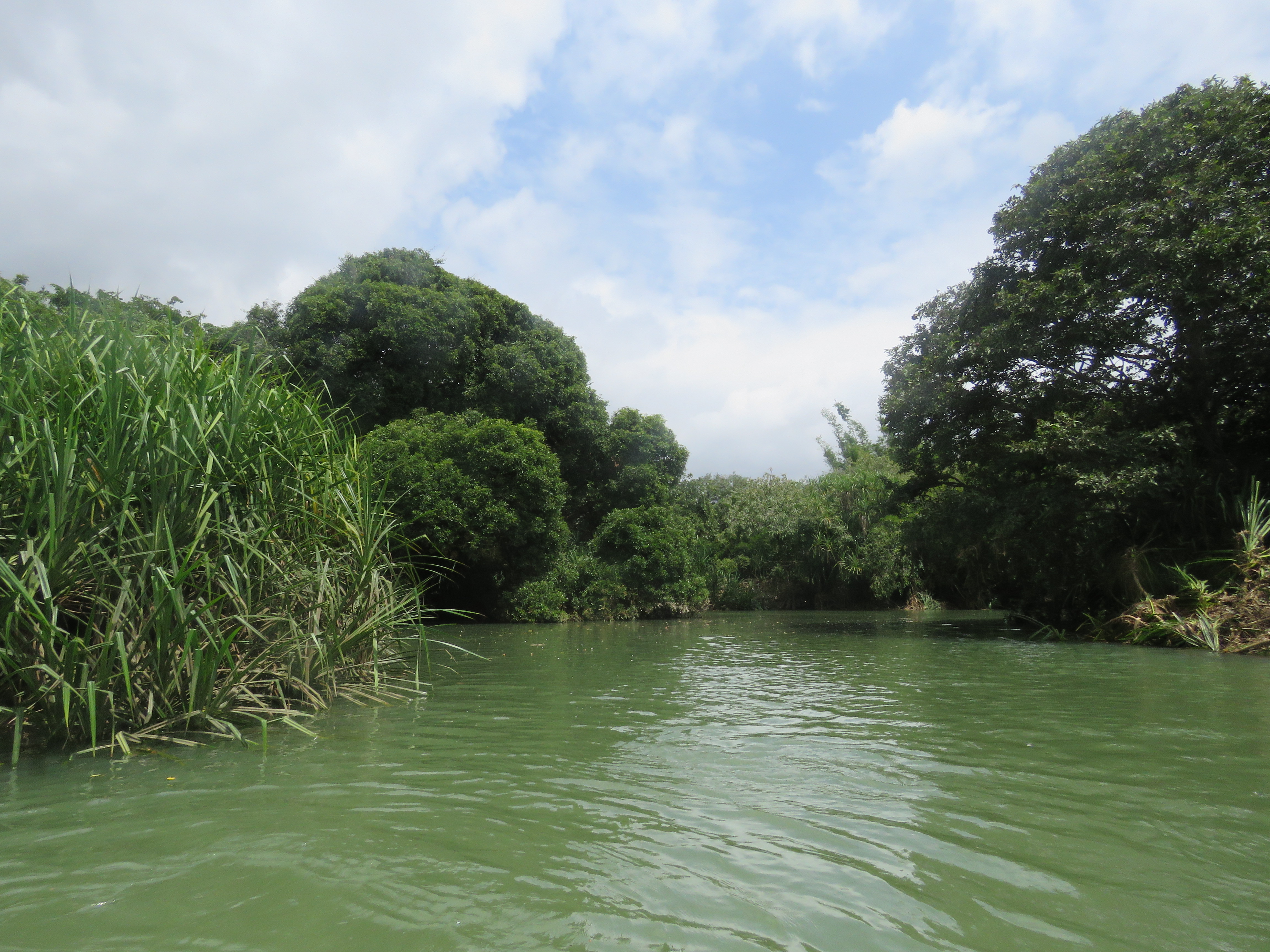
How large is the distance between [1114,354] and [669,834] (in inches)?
590

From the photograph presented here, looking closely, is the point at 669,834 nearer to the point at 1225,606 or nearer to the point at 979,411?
the point at 1225,606

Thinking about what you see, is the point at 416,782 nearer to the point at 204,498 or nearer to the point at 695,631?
the point at 204,498

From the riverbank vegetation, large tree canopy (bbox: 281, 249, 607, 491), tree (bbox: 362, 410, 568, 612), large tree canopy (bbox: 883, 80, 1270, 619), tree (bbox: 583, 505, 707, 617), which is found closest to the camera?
the riverbank vegetation

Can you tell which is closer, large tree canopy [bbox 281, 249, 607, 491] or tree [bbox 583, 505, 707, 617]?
tree [bbox 583, 505, 707, 617]

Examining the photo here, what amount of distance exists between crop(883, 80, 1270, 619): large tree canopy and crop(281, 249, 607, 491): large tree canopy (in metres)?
12.9

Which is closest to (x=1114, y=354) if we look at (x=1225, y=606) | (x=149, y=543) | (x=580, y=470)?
(x=1225, y=606)

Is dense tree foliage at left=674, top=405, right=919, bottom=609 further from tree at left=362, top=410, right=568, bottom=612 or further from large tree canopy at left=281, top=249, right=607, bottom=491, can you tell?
tree at left=362, top=410, right=568, bottom=612

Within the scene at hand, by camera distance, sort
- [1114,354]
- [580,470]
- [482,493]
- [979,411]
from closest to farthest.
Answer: [1114,354] → [979,411] → [482,493] → [580,470]

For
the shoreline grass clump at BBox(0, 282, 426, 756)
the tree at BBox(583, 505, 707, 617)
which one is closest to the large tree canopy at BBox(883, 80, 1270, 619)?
the tree at BBox(583, 505, 707, 617)

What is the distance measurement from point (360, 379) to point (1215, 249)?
23254mm

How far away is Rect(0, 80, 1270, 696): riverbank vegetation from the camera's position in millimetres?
4824

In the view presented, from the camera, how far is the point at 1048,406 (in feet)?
49.0

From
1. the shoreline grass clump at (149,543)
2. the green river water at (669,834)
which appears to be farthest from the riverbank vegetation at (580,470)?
the green river water at (669,834)

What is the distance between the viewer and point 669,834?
11.0 ft
